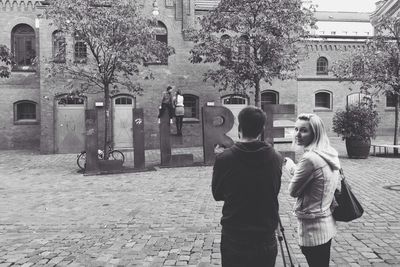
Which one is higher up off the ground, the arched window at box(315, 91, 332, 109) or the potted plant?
the arched window at box(315, 91, 332, 109)

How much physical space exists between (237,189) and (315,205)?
33.1 inches

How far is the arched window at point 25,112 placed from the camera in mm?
21859

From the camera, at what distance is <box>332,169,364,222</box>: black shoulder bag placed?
131 inches

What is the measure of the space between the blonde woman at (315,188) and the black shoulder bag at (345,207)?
0.06 meters

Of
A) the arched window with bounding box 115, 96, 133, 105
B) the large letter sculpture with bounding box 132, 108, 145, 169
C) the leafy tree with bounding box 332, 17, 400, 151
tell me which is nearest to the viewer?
the large letter sculpture with bounding box 132, 108, 145, 169

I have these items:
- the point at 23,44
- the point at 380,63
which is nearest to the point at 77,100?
the point at 23,44

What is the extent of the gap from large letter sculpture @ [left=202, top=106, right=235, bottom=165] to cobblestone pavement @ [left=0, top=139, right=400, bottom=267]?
1991 millimetres

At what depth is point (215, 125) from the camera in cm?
1436

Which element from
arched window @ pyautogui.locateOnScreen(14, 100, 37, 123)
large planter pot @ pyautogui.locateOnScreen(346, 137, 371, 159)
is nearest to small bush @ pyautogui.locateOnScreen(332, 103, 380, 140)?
large planter pot @ pyautogui.locateOnScreen(346, 137, 371, 159)

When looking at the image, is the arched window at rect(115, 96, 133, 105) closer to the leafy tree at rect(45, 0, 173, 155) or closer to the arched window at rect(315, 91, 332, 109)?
the leafy tree at rect(45, 0, 173, 155)

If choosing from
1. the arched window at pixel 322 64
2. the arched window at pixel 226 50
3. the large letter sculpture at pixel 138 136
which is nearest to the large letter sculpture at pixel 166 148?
the large letter sculpture at pixel 138 136

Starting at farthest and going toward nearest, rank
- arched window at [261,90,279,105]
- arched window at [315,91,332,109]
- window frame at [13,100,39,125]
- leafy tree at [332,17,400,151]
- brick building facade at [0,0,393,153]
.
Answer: arched window at [315,91,332,109] < arched window at [261,90,279,105] < window frame at [13,100,39,125] < brick building facade at [0,0,393,153] < leafy tree at [332,17,400,151]

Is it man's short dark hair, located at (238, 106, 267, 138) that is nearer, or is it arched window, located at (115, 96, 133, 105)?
man's short dark hair, located at (238, 106, 267, 138)

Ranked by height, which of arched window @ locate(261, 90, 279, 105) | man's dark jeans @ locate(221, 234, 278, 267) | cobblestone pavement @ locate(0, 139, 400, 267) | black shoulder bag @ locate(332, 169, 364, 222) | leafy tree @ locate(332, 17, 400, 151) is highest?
leafy tree @ locate(332, 17, 400, 151)
